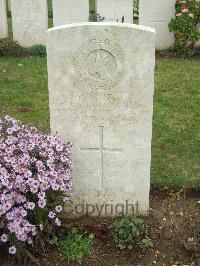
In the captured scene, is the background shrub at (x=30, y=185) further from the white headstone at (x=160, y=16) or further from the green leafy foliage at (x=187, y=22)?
the white headstone at (x=160, y=16)

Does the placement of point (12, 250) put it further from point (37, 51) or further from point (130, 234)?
point (37, 51)

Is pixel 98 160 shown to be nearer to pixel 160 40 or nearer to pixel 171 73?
pixel 171 73

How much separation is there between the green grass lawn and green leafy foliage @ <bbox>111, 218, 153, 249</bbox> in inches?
40.3

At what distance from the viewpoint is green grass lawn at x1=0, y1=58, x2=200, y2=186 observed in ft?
19.2

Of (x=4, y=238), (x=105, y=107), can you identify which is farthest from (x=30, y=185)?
(x=105, y=107)

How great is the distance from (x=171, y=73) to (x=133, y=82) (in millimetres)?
5053

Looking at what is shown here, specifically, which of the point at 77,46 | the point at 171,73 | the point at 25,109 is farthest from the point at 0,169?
the point at 171,73

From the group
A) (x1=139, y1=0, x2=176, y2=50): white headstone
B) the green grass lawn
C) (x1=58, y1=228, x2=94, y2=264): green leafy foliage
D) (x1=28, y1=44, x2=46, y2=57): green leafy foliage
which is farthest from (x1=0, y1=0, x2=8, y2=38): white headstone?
(x1=58, y1=228, x2=94, y2=264): green leafy foliage

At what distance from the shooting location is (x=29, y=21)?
11.0 m

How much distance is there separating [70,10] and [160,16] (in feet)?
6.33

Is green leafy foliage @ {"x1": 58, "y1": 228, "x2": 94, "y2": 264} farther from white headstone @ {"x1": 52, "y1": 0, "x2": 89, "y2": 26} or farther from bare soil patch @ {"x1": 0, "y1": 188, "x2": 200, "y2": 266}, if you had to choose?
white headstone @ {"x1": 52, "y1": 0, "x2": 89, "y2": 26}

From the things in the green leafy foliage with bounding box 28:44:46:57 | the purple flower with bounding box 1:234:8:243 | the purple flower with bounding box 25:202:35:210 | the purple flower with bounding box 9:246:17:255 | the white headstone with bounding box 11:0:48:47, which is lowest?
the purple flower with bounding box 9:246:17:255

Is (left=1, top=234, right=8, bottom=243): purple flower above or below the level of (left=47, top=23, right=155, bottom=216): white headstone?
below

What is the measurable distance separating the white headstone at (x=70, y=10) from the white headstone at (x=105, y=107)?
21.9 ft
